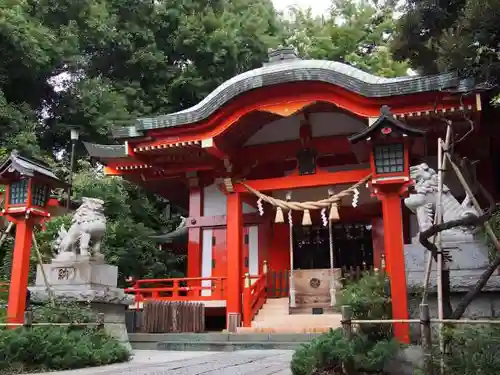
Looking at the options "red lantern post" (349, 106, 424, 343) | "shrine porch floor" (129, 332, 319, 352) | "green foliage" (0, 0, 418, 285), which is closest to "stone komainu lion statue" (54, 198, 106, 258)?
"shrine porch floor" (129, 332, 319, 352)

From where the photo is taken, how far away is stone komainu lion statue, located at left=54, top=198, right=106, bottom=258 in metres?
9.93

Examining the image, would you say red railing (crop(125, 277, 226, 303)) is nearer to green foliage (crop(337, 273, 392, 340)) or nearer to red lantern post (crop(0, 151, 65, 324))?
red lantern post (crop(0, 151, 65, 324))

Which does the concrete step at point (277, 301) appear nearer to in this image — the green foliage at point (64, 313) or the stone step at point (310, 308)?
the stone step at point (310, 308)

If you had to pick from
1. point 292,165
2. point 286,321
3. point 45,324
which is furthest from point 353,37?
point 45,324

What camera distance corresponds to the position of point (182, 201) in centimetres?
1853

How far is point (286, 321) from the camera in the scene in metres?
12.2

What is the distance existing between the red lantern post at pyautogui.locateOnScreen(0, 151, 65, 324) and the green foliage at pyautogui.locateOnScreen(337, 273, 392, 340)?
229 inches

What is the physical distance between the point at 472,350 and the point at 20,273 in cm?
761

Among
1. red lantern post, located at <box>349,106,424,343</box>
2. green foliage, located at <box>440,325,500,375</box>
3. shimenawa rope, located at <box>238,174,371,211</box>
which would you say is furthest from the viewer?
shimenawa rope, located at <box>238,174,371,211</box>

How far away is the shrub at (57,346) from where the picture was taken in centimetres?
738

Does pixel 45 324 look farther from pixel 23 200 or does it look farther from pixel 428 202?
pixel 428 202

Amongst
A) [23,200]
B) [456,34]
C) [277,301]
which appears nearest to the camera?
[456,34]

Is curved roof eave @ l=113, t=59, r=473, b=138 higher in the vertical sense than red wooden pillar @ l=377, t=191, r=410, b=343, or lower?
higher

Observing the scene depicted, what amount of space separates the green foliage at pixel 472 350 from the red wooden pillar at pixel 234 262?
7608 mm
